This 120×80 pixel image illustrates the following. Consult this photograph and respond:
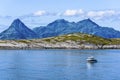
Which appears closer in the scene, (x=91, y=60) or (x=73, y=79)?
(x=73, y=79)

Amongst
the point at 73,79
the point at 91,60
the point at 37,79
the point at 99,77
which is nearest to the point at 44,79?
the point at 37,79

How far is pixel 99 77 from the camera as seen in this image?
339ft

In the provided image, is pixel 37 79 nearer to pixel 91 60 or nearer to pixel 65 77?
pixel 65 77

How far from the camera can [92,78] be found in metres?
101

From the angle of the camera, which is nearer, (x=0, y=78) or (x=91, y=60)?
(x=0, y=78)

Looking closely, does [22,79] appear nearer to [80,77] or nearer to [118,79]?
[80,77]

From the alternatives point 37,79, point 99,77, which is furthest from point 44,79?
point 99,77

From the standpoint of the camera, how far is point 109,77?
4065 inches

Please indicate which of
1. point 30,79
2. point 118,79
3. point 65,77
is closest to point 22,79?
point 30,79

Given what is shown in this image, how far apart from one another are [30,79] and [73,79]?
11.6 meters

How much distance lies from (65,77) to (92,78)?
7.56 meters

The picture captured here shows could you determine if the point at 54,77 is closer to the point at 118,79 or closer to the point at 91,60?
the point at 118,79

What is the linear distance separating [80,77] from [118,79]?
11.1 m

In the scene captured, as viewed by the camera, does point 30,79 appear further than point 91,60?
No
